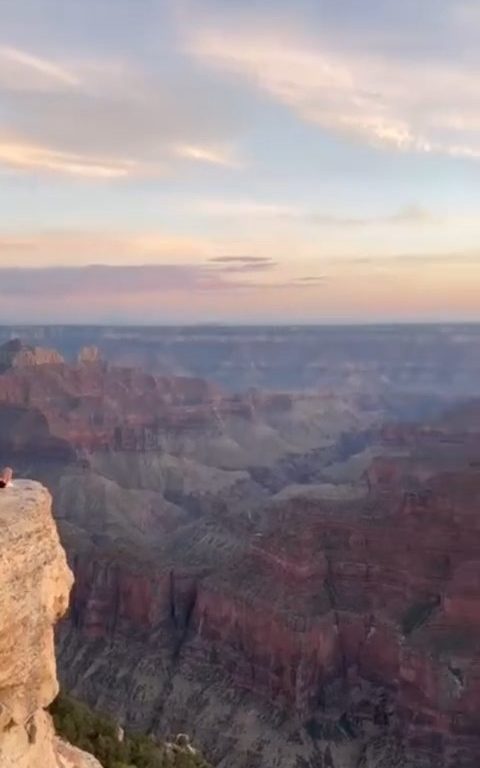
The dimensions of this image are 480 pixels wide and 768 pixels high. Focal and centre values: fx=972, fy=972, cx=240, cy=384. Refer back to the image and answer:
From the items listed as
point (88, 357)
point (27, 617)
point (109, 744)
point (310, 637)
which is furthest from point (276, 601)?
point (88, 357)

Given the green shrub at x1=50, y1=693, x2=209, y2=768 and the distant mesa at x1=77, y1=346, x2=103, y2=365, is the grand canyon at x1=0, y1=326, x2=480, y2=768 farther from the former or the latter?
the distant mesa at x1=77, y1=346, x2=103, y2=365

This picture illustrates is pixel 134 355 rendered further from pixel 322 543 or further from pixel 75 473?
pixel 322 543

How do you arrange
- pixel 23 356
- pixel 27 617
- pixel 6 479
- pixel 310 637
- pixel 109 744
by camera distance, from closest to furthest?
pixel 27 617
pixel 6 479
pixel 109 744
pixel 310 637
pixel 23 356

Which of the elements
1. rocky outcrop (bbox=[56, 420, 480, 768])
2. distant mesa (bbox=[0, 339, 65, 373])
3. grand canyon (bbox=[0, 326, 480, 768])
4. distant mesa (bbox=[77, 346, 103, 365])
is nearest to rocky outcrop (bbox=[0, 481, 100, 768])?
rocky outcrop (bbox=[56, 420, 480, 768])

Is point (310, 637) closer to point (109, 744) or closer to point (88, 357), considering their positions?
point (109, 744)

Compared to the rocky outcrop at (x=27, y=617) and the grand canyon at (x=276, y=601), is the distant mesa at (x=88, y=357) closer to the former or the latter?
the grand canyon at (x=276, y=601)

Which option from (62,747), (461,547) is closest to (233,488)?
(461,547)
